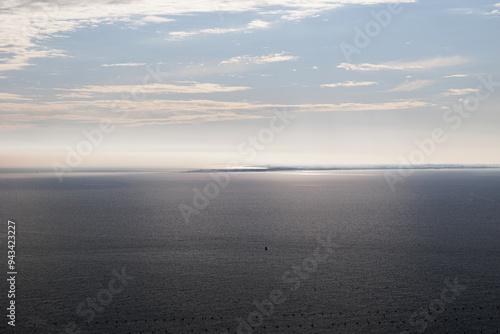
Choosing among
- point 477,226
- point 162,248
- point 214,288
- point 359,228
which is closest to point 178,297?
point 214,288

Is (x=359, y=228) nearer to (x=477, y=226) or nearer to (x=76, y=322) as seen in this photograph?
(x=477, y=226)

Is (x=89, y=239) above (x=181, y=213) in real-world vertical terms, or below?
below

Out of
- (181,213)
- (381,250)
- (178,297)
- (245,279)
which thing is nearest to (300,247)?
(381,250)

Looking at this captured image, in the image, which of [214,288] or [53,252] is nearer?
[214,288]

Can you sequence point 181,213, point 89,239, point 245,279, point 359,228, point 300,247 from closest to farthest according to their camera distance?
1. point 245,279
2. point 300,247
3. point 89,239
4. point 359,228
5. point 181,213

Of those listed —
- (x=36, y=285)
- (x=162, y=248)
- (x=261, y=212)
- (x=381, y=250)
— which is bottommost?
(x=36, y=285)

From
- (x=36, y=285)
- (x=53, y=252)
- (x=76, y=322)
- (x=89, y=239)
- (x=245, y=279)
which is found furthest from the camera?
(x=89, y=239)

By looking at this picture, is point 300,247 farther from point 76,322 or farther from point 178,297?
point 76,322

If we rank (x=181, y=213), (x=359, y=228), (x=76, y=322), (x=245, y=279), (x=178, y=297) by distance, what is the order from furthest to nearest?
(x=181, y=213)
(x=359, y=228)
(x=245, y=279)
(x=178, y=297)
(x=76, y=322)

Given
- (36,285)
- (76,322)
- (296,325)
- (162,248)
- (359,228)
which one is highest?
(359,228)
